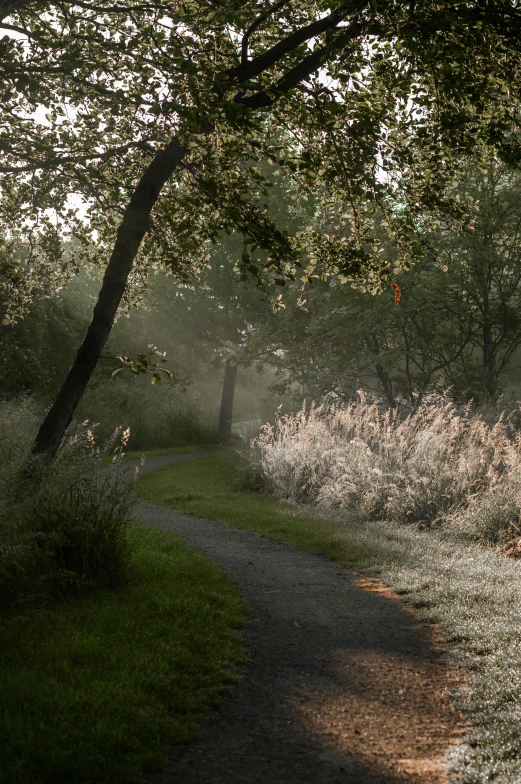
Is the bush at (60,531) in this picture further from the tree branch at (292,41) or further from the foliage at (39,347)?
the foliage at (39,347)

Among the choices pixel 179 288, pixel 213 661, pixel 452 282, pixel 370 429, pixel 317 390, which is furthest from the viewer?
pixel 179 288

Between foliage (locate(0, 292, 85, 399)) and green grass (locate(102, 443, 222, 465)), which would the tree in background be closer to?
green grass (locate(102, 443, 222, 465))

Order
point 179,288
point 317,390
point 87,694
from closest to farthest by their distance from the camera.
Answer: point 87,694
point 317,390
point 179,288

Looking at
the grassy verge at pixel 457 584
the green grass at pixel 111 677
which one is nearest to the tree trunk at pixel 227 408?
the grassy verge at pixel 457 584

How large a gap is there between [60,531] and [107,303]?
9.46 feet

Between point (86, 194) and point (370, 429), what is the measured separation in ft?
31.4

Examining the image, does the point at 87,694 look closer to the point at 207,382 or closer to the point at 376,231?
the point at 376,231

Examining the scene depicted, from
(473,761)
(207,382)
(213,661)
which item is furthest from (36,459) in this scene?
(207,382)

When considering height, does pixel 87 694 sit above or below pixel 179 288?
below

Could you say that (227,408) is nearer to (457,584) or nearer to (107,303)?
(107,303)

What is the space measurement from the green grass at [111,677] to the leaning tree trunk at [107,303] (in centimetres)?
208

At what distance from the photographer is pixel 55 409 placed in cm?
754

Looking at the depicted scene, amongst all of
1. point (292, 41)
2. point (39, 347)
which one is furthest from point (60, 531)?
point (39, 347)

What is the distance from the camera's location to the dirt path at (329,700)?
3771mm
